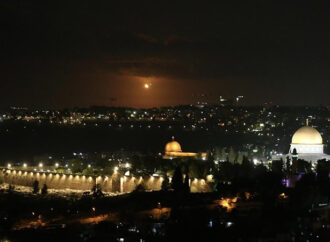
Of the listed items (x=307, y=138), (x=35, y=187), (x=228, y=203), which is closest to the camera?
(x=228, y=203)

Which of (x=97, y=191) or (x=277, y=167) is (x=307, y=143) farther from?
(x=97, y=191)

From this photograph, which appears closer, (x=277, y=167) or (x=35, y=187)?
(x=35, y=187)

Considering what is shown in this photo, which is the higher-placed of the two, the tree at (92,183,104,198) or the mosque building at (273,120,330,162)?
the mosque building at (273,120,330,162)

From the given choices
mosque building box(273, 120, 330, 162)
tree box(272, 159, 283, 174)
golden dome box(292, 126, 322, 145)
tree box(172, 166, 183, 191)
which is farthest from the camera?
golden dome box(292, 126, 322, 145)

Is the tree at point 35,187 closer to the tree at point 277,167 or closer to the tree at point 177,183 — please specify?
the tree at point 177,183

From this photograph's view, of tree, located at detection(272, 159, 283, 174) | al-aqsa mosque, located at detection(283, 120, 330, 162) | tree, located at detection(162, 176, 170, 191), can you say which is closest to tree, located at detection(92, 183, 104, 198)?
tree, located at detection(162, 176, 170, 191)

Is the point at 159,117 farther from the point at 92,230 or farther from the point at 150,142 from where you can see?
the point at 92,230

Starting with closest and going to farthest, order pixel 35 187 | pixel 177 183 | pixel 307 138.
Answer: pixel 177 183 < pixel 35 187 < pixel 307 138

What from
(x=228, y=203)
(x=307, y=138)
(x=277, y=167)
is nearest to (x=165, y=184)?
(x=228, y=203)

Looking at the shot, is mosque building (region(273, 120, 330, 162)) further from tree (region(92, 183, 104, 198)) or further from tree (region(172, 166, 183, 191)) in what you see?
tree (region(172, 166, 183, 191))
